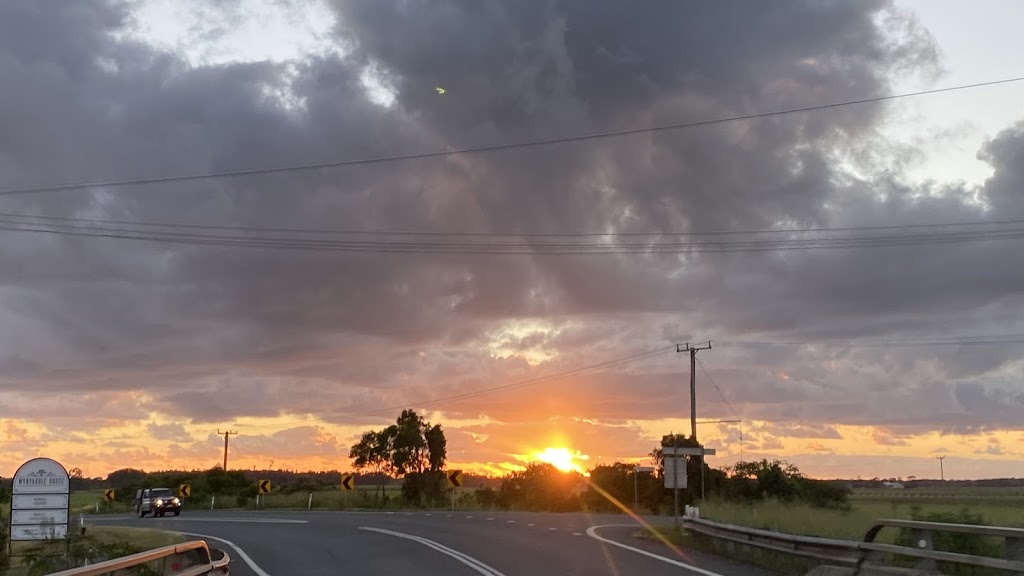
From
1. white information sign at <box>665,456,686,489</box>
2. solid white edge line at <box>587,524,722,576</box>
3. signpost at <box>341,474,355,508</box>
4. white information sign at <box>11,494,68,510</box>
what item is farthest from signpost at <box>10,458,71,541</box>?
signpost at <box>341,474,355,508</box>

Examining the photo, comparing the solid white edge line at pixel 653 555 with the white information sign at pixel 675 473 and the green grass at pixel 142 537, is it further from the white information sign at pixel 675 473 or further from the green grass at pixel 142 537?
the green grass at pixel 142 537

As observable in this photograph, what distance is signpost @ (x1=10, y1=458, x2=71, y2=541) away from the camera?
75.7 feet

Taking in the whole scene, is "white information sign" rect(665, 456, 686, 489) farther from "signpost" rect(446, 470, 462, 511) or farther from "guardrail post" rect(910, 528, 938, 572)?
"signpost" rect(446, 470, 462, 511)

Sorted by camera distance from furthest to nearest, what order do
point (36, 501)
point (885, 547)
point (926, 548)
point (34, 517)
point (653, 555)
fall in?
point (36, 501) < point (34, 517) < point (653, 555) < point (885, 547) < point (926, 548)

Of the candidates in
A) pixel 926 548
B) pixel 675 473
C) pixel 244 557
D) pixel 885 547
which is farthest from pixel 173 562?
pixel 675 473

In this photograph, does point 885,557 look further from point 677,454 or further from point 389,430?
point 389,430

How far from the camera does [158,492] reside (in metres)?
59.1

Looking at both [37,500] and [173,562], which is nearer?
[173,562]

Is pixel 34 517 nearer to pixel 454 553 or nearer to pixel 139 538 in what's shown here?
pixel 139 538

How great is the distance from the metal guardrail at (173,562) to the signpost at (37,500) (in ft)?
37.4

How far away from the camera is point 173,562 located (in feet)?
36.8

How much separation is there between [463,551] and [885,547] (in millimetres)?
12958

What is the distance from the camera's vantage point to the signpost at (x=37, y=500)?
2308 cm

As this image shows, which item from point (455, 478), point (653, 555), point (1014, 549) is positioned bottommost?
point (653, 555)
